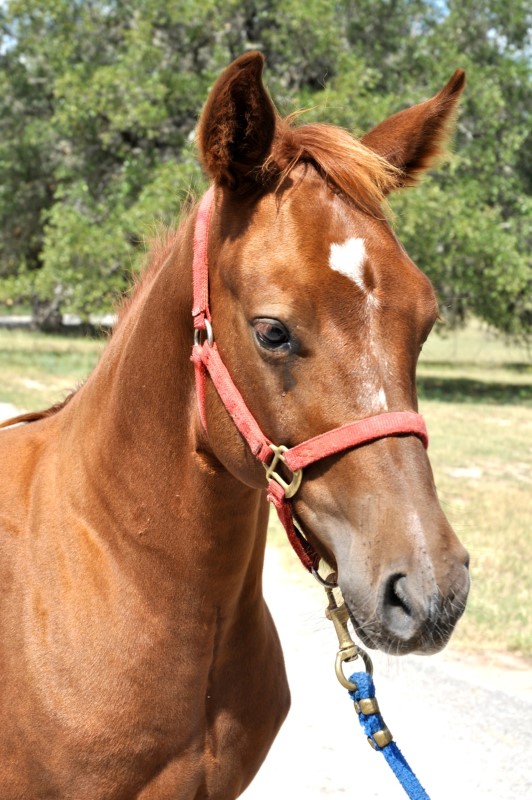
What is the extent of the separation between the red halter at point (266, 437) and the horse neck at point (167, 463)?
0.09 meters

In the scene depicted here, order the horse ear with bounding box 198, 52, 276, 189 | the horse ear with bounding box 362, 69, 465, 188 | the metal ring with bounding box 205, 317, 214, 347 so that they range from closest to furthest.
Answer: the horse ear with bounding box 198, 52, 276, 189 < the metal ring with bounding box 205, 317, 214, 347 < the horse ear with bounding box 362, 69, 465, 188

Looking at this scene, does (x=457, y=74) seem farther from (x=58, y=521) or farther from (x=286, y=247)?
(x=58, y=521)

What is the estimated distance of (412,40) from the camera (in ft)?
56.0

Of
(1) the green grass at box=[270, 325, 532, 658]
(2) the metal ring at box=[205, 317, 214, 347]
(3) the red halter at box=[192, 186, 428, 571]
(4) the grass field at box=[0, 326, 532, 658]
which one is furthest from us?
(4) the grass field at box=[0, 326, 532, 658]

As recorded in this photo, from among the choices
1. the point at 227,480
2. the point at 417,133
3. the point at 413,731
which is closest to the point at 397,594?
the point at 227,480

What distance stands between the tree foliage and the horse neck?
1265 centimetres

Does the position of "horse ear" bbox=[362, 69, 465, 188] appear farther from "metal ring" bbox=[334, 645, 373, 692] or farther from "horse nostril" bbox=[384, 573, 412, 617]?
"metal ring" bbox=[334, 645, 373, 692]

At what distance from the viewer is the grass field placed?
215 inches

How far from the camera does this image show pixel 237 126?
1.92 metres

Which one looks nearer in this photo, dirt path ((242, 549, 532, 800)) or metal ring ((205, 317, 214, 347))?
metal ring ((205, 317, 214, 347))

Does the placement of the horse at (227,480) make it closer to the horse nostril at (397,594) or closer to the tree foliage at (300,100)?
the horse nostril at (397,594)

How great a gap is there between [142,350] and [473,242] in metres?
13.9

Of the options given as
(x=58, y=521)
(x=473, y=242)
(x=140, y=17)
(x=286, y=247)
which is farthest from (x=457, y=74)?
(x=140, y=17)

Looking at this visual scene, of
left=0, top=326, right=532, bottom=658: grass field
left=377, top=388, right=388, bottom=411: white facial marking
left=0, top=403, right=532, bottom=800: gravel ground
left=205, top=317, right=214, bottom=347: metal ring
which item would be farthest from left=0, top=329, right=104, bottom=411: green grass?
left=377, top=388, right=388, bottom=411: white facial marking
